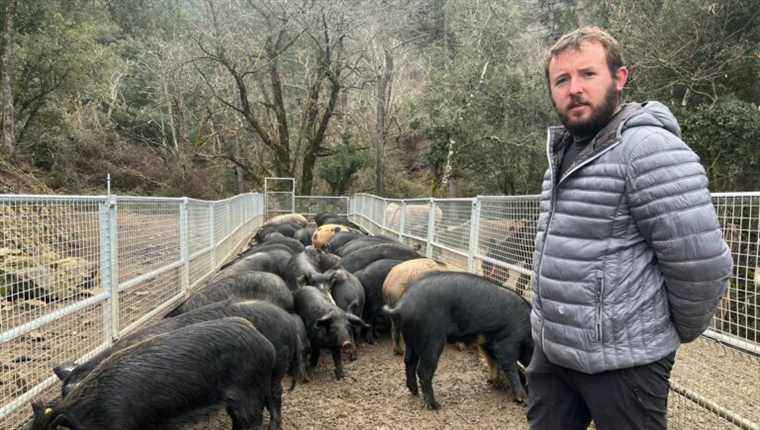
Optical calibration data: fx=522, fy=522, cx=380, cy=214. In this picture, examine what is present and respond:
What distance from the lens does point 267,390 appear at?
10.8 feet

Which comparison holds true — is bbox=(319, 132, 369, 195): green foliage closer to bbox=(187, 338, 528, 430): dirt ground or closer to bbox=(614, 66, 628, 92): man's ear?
bbox=(187, 338, 528, 430): dirt ground

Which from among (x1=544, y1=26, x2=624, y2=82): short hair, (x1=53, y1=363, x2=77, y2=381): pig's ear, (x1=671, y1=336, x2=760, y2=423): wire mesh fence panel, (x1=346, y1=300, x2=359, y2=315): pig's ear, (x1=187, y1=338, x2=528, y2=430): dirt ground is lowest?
(x1=187, y1=338, x2=528, y2=430): dirt ground

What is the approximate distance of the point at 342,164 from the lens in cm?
2588

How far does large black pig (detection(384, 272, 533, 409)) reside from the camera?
401 centimetres

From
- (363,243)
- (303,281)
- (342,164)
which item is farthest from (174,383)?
(342,164)

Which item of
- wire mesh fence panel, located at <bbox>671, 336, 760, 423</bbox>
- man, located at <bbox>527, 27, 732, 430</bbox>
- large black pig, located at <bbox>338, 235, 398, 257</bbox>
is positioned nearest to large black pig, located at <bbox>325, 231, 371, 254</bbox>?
large black pig, located at <bbox>338, 235, 398, 257</bbox>

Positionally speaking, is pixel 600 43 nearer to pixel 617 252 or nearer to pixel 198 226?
pixel 617 252

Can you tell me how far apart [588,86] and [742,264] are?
5.64ft

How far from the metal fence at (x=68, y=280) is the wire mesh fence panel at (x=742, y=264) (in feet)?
12.4

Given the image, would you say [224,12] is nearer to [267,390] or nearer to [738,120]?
[738,120]

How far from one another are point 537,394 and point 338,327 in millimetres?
2814

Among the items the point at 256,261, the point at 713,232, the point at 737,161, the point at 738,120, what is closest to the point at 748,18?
the point at 738,120

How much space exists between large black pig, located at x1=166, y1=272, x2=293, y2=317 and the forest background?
6.98m

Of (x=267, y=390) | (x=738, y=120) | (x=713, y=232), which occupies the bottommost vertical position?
(x=267, y=390)
